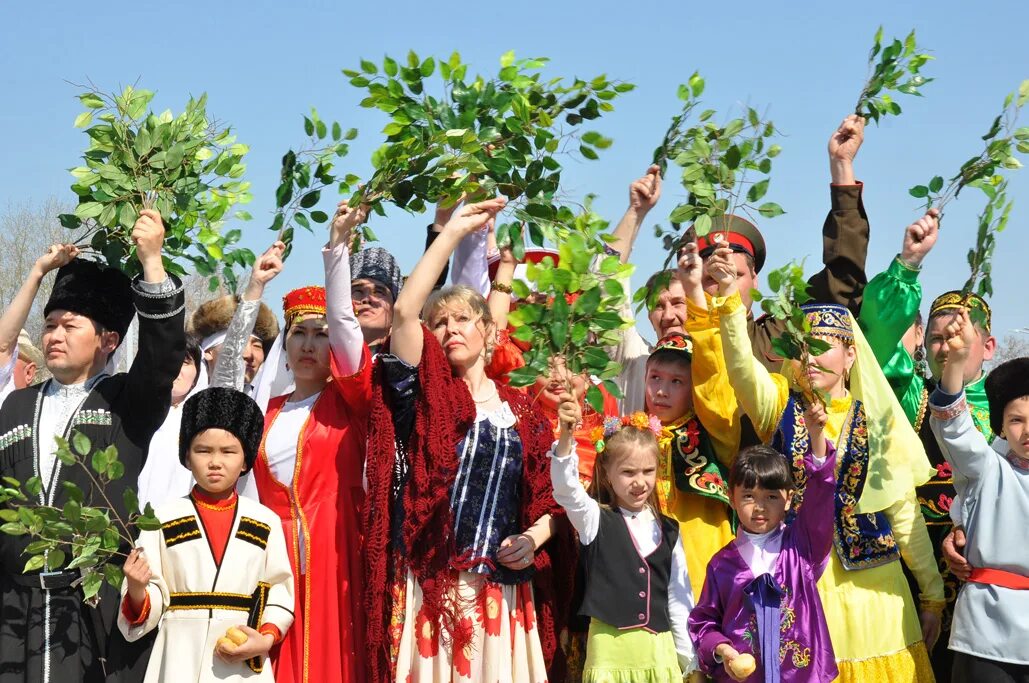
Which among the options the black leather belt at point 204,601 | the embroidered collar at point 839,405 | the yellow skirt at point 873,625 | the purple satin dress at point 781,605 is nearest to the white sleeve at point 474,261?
the embroidered collar at point 839,405

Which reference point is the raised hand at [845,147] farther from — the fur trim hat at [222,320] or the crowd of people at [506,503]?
the fur trim hat at [222,320]

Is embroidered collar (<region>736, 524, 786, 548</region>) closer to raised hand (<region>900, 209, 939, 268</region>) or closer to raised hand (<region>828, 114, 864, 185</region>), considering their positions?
raised hand (<region>900, 209, 939, 268</region>)

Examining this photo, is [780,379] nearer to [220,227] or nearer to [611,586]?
[611,586]

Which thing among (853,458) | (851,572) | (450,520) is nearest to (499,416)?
(450,520)

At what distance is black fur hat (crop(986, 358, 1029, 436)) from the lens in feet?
17.5

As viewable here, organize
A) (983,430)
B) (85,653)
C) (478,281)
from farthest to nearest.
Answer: (478,281), (983,430), (85,653)

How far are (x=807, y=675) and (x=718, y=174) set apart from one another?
6.77 ft

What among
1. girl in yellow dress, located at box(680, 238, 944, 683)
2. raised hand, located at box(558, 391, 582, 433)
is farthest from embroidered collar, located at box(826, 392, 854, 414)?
raised hand, located at box(558, 391, 582, 433)

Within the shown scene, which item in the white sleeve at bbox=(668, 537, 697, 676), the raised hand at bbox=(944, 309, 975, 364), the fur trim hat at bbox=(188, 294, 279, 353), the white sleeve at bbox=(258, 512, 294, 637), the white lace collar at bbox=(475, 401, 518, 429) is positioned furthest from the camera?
the fur trim hat at bbox=(188, 294, 279, 353)

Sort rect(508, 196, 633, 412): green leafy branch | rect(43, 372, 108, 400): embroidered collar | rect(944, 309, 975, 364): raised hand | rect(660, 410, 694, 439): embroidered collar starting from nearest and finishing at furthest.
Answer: rect(508, 196, 633, 412): green leafy branch
rect(944, 309, 975, 364): raised hand
rect(43, 372, 108, 400): embroidered collar
rect(660, 410, 694, 439): embroidered collar

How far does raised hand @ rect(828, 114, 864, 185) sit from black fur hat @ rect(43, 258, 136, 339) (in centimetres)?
330

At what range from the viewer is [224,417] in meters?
5.30

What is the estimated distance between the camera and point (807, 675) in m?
5.08

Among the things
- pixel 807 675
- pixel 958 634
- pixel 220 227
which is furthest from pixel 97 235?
pixel 958 634
